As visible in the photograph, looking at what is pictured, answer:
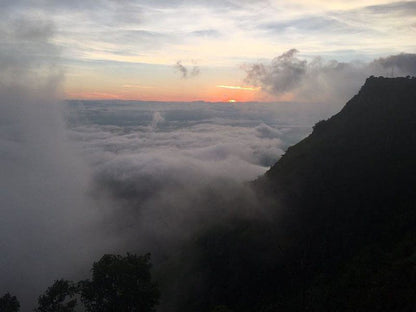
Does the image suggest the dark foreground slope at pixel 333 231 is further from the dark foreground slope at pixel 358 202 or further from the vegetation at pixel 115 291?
the vegetation at pixel 115 291

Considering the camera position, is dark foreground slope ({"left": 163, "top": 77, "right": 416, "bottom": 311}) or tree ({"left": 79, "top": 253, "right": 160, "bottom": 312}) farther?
dark foreground slope ({"left": 163, "top": 77, "right": 416, "bottom": 311})

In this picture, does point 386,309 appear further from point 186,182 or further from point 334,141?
point 186,182

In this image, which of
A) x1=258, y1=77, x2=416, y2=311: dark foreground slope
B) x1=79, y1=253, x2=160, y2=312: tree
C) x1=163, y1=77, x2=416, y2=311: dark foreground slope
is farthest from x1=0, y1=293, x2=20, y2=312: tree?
x1=258, y1=77, x2=416, y2=311: dark foreground slope

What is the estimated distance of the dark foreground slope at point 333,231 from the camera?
141 feet

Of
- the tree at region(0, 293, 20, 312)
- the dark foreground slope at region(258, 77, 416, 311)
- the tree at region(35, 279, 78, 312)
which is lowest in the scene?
the tree at region(0, 293, 20, 312)

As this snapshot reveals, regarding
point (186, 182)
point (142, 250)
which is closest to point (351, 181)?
point (142, 250)

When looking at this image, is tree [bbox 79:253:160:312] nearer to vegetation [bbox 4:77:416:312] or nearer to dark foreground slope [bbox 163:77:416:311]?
vegetation [bbox 4:77:416:312]

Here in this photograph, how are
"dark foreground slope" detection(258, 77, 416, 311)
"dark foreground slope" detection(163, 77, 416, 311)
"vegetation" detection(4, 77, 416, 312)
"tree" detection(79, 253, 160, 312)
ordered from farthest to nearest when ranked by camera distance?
"dark foreground slope" detection(163, 77, 416, 311), "dark foreground slope" detection(258, 77, 416, 311), "vegetation" detection(4, 77, 416, 312), "tree" detection(79, 253, 160, 312)

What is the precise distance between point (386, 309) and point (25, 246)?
143 metres

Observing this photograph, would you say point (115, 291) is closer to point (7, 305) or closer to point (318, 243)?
point (7, 305)

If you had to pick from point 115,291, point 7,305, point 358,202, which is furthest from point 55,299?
point 358,202

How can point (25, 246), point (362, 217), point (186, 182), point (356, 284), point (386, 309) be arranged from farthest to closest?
point (186, 182), point (25, 246), point (362, 217), point (356, 284), point (386, 309)

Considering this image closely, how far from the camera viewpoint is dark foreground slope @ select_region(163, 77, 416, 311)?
4291 cm

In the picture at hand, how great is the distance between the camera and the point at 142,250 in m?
113
